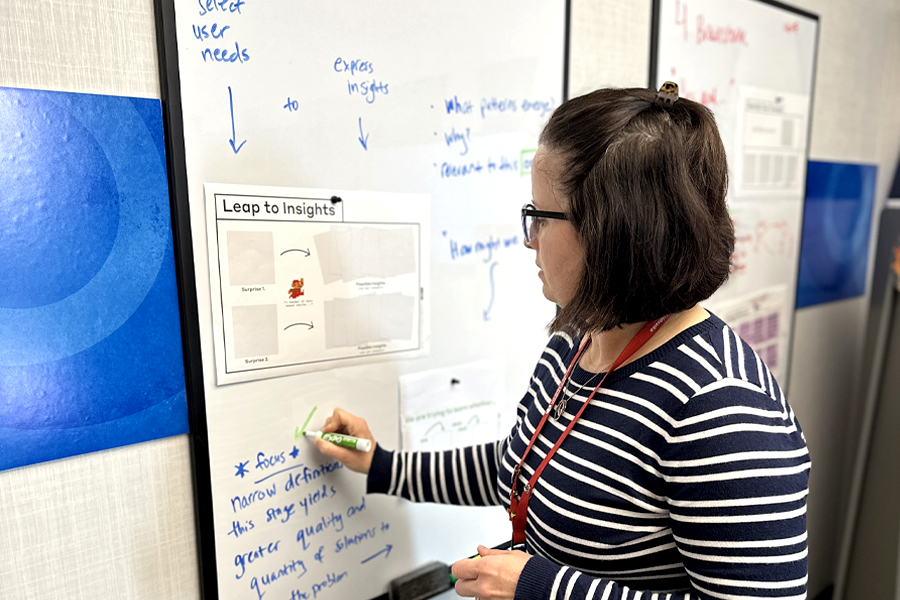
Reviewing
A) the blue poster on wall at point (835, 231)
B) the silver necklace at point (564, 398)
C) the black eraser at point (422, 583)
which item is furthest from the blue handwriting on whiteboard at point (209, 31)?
the blue poster on wall at point (835, 231)

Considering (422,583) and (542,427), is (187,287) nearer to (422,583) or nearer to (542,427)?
(542,427)

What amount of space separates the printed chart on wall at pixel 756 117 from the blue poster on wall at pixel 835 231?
0.20 feet

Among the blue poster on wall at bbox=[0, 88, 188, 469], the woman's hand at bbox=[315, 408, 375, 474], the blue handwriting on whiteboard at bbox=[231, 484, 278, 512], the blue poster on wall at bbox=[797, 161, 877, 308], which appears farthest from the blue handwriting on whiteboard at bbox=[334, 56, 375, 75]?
the blue poster on wall at bbox=[797, 161, 877, 308]

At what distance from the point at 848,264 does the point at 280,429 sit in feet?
6.18

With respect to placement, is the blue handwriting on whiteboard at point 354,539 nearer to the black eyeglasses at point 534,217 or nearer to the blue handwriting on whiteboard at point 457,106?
the black eyeglasses at point 534,217

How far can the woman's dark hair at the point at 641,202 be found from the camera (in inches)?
23.9

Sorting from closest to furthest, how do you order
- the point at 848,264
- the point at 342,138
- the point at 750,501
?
the point at 750,501 < the point at 342,138 < the point at 848,264

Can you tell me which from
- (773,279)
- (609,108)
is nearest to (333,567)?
(609,108)

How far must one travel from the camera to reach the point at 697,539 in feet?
1.95

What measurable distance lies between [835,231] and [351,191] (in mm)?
1639

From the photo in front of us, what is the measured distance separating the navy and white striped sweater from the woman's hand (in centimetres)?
27

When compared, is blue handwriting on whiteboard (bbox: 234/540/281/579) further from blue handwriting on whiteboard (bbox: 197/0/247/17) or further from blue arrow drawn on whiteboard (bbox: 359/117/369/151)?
blue handwriting on whiteboard (bbox: 197/0/247/17)

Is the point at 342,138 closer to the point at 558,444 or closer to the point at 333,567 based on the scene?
the point at 558,444

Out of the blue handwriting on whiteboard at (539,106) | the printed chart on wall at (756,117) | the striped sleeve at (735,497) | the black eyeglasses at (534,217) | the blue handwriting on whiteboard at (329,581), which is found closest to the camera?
the striped sleeve at (735,497)
